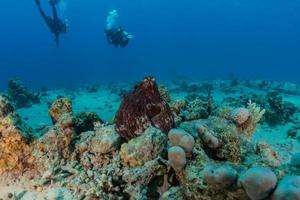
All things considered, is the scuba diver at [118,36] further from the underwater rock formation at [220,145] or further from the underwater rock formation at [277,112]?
the underwater rock formation at [220,145]

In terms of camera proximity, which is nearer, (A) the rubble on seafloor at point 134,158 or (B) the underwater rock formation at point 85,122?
(A) the rubble on seafloor at point 134,158

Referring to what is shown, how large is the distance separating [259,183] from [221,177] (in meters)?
0.38

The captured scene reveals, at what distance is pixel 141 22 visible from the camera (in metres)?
176

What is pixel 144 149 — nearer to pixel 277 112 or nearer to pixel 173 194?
pixel 173 194

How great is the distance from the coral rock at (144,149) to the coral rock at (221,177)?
1365 mm

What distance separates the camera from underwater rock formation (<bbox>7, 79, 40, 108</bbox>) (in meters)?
17.3

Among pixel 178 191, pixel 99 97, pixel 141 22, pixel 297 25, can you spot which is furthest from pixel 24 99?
pixel 141 22

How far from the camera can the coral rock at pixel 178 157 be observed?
4410 millimetres

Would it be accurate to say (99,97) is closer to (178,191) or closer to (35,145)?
(35,145)

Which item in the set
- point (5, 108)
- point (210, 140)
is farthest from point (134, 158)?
point (5, 108)

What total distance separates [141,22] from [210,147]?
17503 centimetres

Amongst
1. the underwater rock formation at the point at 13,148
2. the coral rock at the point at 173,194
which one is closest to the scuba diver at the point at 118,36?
the underwater rock formation at the point at 13,148

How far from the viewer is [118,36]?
56.9 ft

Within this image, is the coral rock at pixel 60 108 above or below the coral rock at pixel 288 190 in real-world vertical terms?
above
